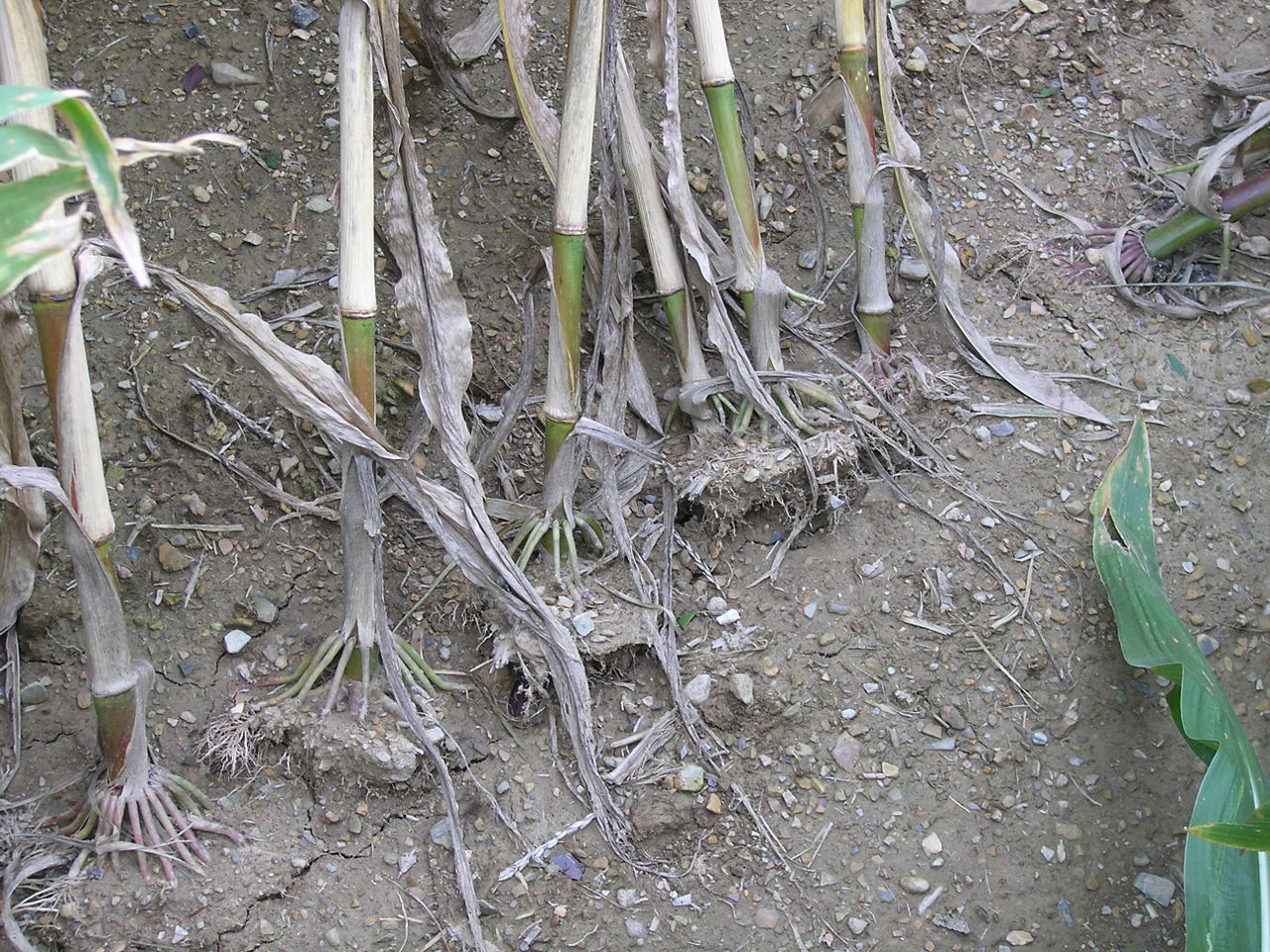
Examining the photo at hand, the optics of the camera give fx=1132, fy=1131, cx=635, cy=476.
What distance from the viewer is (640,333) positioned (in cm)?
157

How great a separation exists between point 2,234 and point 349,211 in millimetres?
684

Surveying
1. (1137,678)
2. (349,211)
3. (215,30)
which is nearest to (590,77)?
(349,211)

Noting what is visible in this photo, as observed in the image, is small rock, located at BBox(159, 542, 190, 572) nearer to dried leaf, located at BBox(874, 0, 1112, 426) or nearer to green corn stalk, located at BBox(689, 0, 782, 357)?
green corn stalk, located at BBox(689, 0, 782, 357)

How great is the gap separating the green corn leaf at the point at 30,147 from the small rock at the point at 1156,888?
4.02 ft

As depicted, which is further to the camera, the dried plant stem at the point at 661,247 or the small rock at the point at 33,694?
the dried plant stem at the point at 661,247

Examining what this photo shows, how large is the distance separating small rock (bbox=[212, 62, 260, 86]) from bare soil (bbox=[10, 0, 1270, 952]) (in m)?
0.02

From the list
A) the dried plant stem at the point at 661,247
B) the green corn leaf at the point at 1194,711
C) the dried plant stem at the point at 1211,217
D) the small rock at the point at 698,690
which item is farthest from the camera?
the dried plant stem at the point at 1211,217

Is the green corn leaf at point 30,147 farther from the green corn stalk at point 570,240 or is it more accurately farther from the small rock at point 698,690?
the small rock at point 698,690

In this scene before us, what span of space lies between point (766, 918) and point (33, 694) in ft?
2.81

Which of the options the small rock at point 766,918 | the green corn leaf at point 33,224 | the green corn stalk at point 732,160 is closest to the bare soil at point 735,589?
the small rock at point 766,918

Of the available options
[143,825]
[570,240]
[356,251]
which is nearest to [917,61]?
[570,240]

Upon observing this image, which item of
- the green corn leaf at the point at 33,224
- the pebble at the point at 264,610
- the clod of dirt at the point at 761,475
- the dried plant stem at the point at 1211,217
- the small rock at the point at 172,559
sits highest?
the green corn leaf at the point at 33,224

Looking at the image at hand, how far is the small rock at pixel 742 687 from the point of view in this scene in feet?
4.30

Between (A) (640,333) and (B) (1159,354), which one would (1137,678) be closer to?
(B) (1159,354)
